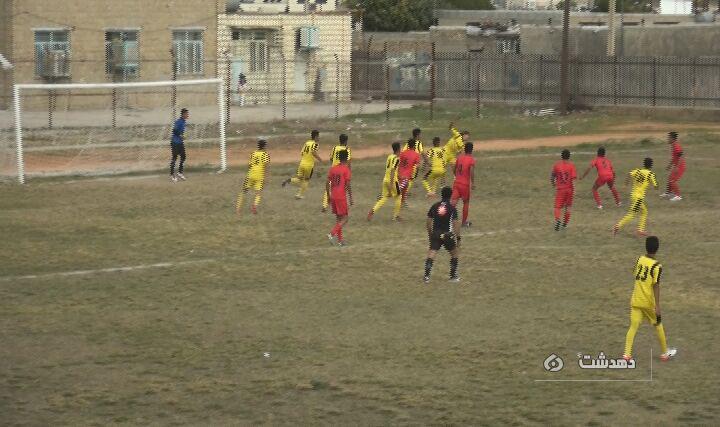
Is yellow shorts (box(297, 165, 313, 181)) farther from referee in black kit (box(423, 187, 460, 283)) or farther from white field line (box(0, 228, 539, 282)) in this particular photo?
referee in black kit (box(423, 187, 460, 283))

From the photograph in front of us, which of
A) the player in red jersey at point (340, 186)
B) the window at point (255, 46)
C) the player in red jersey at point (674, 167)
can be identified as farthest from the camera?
the window at point (255, 46)

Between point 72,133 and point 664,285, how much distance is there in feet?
93.7

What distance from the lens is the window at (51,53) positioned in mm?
57812

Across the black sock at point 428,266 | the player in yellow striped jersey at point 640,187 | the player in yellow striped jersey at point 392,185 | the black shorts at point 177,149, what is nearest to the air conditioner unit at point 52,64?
the black shorts at point 177,149

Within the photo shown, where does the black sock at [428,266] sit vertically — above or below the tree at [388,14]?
below

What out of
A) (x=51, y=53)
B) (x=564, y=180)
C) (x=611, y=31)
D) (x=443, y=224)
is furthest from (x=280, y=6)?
(x=443, y=224)

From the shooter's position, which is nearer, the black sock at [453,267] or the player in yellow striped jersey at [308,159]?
the black sock at [453,267]

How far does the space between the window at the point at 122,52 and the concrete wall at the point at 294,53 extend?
14.5 ft

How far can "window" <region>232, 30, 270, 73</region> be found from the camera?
64750mm

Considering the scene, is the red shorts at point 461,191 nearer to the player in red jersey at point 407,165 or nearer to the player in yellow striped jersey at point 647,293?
the player in red jersey at point 407,165

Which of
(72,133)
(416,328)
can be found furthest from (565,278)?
(72,133)

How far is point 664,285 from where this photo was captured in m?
22.6

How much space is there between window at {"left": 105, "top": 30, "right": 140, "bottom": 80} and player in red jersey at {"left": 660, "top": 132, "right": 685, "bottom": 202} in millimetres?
31837

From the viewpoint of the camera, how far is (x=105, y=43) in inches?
2341
